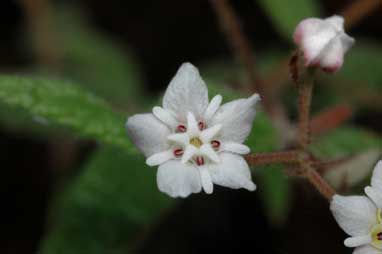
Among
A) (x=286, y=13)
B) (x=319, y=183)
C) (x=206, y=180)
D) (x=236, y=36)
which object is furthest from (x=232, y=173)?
(x=286, y=13)

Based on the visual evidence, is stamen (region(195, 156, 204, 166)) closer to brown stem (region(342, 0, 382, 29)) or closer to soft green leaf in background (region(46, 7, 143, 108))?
brown stem (region(342, 0, 382, 29))

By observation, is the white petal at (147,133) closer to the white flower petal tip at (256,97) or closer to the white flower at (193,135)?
the white flower at (193,135)

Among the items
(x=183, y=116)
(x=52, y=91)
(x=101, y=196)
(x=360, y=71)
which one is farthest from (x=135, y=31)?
(x=183, y=116)

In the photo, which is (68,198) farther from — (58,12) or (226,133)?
(58,12)

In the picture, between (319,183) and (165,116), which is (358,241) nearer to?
(319,183)

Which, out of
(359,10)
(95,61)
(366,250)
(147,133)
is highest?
(95,61)

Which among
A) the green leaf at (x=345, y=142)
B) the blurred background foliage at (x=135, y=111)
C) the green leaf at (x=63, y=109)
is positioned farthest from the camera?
the green leaf at (x=345, y=142)

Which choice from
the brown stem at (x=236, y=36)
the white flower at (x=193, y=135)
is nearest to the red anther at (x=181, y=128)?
the white flower at (x=193, y=135)
